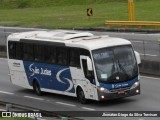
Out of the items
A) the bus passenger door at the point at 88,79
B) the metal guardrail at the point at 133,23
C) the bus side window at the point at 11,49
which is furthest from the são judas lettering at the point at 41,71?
the metal guardrail at the point at 133,23

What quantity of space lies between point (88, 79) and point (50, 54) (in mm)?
3223

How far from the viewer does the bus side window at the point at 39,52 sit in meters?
26.1

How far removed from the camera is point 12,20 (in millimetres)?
68500

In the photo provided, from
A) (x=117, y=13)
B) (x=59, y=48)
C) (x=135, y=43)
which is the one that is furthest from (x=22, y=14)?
(x=59, y=48)

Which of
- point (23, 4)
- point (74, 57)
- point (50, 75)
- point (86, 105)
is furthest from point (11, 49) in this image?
point (23, 4)

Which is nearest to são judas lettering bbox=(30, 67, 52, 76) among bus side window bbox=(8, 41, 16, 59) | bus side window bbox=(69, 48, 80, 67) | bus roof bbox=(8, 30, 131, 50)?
bus roof bbox=(8, 30, 131, 50)

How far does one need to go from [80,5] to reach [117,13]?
1562 centimetres

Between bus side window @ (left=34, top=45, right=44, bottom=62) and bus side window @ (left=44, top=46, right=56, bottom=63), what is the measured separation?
Result: 30 centimetres

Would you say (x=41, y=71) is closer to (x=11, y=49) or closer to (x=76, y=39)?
(x=76, y=39)

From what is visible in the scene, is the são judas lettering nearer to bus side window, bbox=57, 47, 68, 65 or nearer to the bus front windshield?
bus side window, bbox=57, 47, 68, 65

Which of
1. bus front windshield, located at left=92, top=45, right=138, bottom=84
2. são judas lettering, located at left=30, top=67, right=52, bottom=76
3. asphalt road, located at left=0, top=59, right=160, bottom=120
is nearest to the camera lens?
asphalt road, located at left=0, top=59, right=160, bottom=120

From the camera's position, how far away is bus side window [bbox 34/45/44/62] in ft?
85.6

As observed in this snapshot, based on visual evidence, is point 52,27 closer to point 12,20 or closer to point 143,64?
point 12,20

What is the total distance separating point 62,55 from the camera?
24.8m
